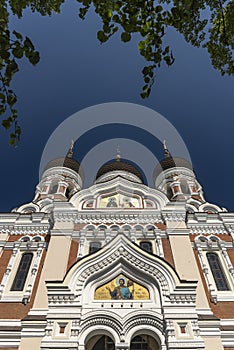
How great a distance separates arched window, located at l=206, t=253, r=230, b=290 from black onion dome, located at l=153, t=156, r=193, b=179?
10598 mm

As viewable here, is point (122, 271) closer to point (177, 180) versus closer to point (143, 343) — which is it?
point (143, 343)

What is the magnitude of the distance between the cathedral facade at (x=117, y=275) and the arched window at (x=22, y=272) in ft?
0.13

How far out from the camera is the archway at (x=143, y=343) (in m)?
9.60

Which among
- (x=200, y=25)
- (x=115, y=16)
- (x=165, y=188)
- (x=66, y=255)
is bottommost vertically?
(x=115, y=16)

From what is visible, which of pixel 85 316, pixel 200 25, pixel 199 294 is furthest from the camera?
pixel 199 294

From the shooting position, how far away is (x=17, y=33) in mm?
2738

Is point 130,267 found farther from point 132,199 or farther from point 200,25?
point 200,25

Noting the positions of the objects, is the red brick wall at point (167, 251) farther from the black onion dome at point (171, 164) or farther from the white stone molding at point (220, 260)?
the black onion dome at point (171, 164)

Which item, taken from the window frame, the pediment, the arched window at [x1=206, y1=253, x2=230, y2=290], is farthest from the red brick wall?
the window frame

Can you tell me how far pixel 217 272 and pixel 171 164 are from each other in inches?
467

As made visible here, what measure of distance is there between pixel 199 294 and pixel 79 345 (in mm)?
4342

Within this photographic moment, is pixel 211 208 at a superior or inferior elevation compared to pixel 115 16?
superior

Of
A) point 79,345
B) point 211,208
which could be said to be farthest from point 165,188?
point 79,345

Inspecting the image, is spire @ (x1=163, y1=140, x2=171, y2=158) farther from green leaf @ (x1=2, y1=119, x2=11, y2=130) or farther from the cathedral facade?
green leaf @ (x1=2, y1=119, x2=11, y2=130)
